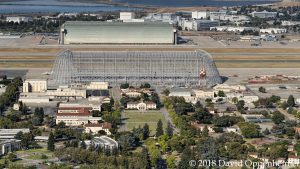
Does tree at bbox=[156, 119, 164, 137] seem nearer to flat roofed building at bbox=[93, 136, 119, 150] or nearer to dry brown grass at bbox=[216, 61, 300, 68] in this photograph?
flat roofed building at bbox=[93, 136, 119, 150]

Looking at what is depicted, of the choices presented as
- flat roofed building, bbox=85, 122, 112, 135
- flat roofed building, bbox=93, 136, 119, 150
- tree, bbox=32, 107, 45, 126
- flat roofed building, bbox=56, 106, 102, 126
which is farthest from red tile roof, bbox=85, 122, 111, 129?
tree, bbox=32, 107, 45, 126

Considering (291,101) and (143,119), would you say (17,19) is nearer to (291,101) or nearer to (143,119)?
(291,101)

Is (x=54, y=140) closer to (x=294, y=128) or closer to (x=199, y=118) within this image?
(x=199, y=118)

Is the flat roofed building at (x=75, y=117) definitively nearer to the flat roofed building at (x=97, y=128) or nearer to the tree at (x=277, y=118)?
the flat roofed building at (x=97, y=128)

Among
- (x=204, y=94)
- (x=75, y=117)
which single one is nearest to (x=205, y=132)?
(x=75, y=117)

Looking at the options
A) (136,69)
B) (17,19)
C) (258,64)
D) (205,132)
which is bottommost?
(258,64)

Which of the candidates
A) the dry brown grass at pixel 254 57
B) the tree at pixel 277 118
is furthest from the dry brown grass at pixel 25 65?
the tree at pixel 277 118
